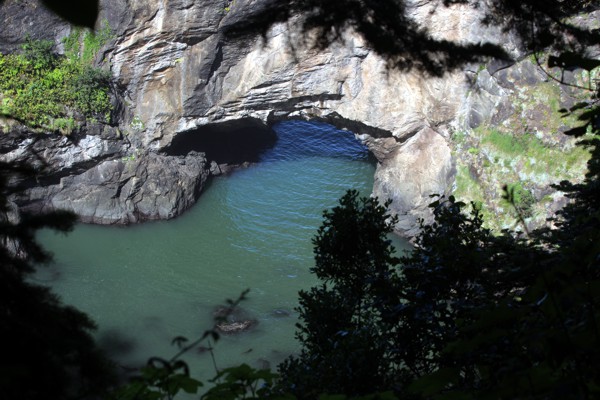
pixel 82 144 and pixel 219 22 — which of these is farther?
pixel 82 144

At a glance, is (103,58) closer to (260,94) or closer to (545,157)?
(260,94)

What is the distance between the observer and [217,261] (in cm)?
1728

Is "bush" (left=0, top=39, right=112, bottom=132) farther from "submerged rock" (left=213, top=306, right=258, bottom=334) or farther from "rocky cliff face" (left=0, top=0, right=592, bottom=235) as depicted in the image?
"submerged rock" (left=213, top=306, right=258, bottom=334)

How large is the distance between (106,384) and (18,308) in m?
0.69

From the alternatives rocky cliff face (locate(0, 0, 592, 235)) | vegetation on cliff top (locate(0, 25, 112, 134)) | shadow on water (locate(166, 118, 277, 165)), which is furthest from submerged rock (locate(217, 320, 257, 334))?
vegetation on cliff top (locate(0, 25, 112, 134))

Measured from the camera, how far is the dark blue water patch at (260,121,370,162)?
22.1 metres

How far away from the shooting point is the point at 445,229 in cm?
623

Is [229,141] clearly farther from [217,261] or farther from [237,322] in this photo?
[237,322]

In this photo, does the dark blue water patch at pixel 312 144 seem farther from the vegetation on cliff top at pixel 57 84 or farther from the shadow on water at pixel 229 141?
the vegetation on cliff top at pixel 57 84

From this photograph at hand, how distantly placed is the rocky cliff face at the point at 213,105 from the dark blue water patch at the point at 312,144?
2617 millimetres

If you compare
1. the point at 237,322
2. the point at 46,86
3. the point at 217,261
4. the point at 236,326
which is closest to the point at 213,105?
the point at 46,86

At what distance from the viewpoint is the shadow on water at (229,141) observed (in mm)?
20406

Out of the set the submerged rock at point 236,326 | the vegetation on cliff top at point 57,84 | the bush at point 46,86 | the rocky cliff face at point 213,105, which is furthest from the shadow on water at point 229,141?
the submerged rock at point 236,326

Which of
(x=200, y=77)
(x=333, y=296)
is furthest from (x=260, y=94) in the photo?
(x=333, y=296)
